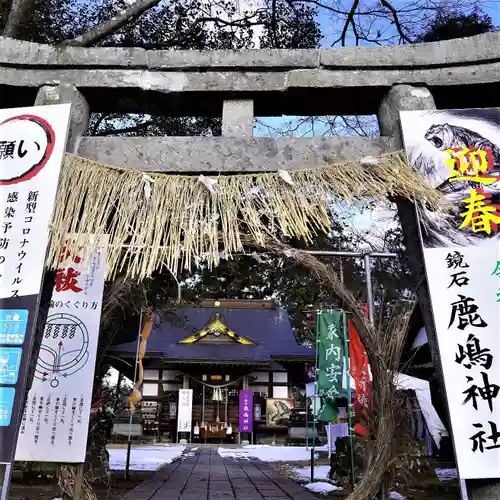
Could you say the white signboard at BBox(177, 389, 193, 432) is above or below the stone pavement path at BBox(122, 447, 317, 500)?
above

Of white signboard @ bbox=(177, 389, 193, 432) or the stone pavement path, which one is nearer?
the stone pavement path

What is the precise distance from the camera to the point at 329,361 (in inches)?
283

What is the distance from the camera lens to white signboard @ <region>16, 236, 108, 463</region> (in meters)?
3.96

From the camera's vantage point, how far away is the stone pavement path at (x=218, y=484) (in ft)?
20.5

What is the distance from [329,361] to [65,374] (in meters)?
4.16

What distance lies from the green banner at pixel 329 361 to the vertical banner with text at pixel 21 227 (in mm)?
5038

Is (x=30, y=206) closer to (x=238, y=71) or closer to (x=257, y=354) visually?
(x=238, y=71)

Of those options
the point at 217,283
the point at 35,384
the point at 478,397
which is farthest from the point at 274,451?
Answer: the point at 478,397

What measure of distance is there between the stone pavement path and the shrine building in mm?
6406

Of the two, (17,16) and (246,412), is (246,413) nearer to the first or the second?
(246,412)

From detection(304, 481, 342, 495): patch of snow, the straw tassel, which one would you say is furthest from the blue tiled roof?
the straw tassel

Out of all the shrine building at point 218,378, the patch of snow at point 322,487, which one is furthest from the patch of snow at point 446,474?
the shrine building at point 218,378

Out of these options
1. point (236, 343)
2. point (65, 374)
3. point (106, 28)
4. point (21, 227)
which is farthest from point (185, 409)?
point (21, 227)

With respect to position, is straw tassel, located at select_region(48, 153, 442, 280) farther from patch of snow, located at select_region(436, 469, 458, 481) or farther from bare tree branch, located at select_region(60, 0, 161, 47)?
patch of snow, located at select_region(436, 469, 458, 481)
